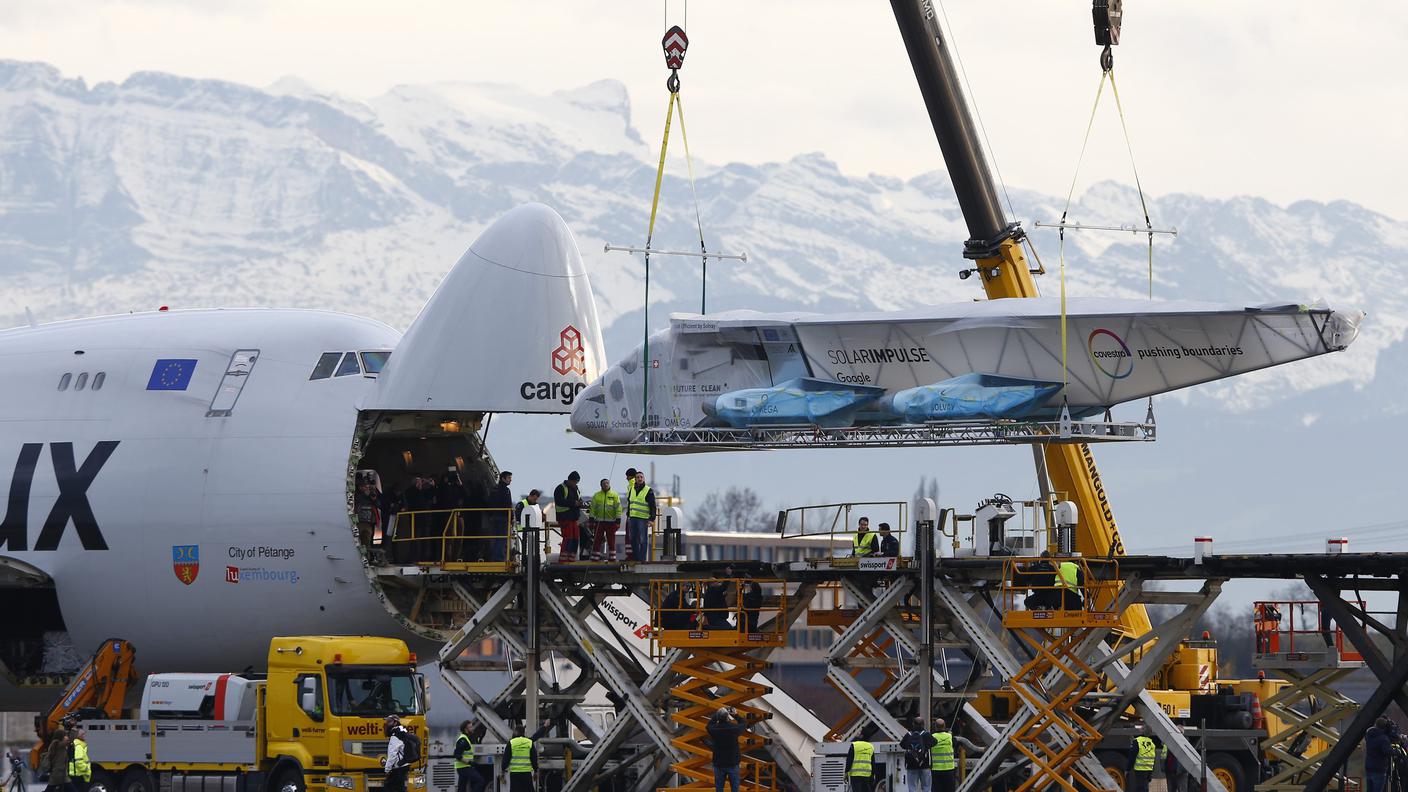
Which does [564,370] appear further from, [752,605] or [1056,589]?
[1056,589]

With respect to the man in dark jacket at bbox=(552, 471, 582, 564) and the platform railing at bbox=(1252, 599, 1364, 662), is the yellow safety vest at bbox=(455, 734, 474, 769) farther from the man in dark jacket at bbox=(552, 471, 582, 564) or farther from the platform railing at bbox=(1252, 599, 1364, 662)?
the platform railing at bbox=(1252, 599, 1364, 662)

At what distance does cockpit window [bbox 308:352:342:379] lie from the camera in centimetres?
3709

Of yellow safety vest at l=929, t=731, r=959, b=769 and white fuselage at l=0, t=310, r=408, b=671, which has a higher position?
white fuselage at l=0, t=310, r=408, b=671

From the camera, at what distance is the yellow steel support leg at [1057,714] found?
102ft

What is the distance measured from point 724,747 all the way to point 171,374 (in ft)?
45.9

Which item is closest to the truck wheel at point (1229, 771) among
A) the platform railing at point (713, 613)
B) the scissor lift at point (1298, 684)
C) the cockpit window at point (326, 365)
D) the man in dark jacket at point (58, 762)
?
the scissor lift at point (1298, 684)

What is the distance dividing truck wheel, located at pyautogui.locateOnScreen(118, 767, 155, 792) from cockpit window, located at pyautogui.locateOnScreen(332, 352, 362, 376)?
8.34m

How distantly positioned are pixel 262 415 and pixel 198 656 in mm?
5027

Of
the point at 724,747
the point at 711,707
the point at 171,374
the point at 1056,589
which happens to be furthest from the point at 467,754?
the point at 1056,589

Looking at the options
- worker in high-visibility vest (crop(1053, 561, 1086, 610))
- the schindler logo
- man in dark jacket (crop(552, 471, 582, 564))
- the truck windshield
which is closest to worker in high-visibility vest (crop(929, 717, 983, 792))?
worker in high-visibility vest (crop(1053, 561, 1086, 610))

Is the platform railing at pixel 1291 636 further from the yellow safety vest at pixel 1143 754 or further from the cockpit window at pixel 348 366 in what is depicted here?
the cockpit window at pixel 348 366

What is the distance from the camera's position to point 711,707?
3438cm

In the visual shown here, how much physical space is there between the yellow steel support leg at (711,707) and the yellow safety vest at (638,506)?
2.94m

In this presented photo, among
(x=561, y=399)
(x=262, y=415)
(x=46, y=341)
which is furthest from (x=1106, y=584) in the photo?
(x=46, y=341)
